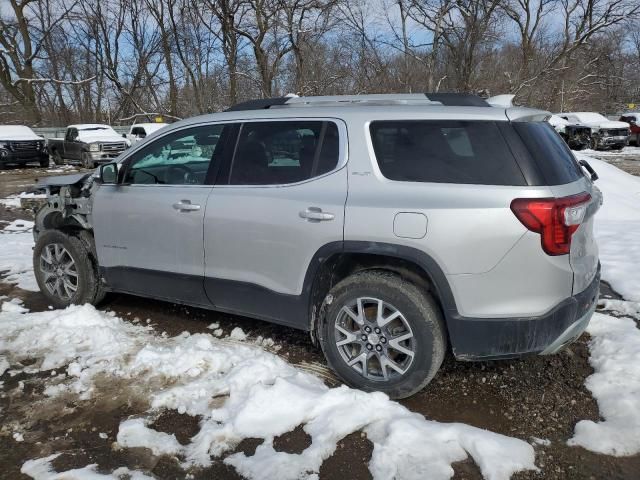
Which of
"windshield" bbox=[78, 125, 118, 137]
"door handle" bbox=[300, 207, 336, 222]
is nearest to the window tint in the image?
"door handle" bbox=[300, 207, 336, 222]

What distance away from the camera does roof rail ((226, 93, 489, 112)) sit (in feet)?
10.8

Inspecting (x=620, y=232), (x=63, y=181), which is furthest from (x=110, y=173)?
(x=620, y=232)

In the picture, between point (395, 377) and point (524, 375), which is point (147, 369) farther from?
point (524, 375)

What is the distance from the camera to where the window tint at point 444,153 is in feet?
9.42

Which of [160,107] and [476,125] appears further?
[160,107]

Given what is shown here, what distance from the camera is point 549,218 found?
108 inches

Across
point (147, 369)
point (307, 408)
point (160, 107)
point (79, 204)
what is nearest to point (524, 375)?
point (307, 408)

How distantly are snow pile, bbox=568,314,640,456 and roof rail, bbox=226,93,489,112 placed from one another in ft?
6.25

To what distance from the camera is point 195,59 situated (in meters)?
30.5

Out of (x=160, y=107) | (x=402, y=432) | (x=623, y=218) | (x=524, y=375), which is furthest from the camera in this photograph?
(x=160, y=107)

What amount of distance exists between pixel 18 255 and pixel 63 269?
8.60 feet

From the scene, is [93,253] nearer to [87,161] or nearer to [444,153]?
[444,153]

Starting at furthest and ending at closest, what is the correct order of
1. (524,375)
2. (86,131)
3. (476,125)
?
(86,131), (524,375), (476,125)

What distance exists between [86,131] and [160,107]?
15.9 metres
